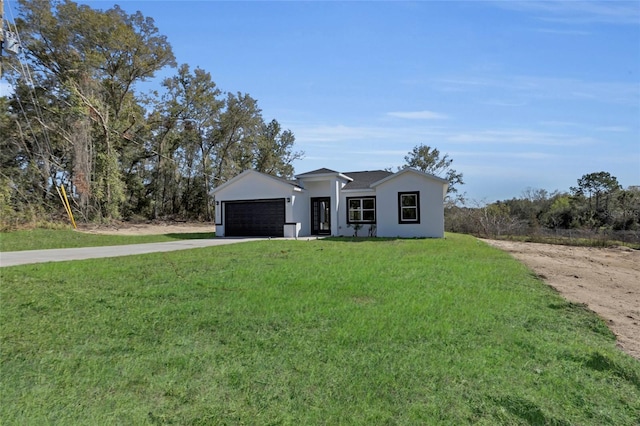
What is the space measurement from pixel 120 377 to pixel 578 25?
1088 centimetres

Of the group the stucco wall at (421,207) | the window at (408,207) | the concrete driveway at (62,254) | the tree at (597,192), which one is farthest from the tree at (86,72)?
the tree at (597,192)

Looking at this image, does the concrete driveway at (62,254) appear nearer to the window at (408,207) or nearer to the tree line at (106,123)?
the tree line at (106,123)

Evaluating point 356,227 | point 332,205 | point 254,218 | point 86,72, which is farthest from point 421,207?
point 86,72

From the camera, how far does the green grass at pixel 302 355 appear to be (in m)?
2.77

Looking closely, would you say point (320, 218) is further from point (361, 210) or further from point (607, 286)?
point (607, 286)

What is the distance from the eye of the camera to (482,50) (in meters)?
9.30

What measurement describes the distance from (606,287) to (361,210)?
1296cm

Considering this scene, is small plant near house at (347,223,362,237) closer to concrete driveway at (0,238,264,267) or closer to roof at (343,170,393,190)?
roof at (343,170,393,190)

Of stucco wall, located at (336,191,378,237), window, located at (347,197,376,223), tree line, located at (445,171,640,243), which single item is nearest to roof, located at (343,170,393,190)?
stucco wall, located at (336,191,378,237)

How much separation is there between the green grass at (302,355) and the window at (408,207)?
11.9 meters

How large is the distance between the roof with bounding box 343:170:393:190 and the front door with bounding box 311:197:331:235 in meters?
1.75

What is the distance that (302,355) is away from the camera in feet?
11.7

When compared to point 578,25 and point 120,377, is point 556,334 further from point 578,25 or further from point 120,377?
point 578,25

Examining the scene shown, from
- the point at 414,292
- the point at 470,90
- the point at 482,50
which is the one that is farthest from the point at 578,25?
the point at 414,292
